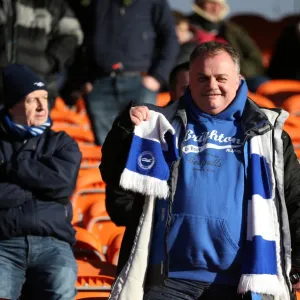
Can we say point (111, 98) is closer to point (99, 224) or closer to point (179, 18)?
point (99, 224)

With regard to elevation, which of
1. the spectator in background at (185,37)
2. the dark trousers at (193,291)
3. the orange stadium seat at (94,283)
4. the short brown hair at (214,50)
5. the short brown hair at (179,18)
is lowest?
the orange stadium seat at (94,283)

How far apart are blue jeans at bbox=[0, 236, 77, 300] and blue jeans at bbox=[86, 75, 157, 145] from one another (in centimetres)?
264

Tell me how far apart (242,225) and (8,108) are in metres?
1.61

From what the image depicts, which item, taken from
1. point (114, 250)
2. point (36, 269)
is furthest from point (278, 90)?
point (36, 269)

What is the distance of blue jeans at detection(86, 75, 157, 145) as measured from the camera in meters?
7.19

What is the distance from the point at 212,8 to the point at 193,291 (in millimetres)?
5163

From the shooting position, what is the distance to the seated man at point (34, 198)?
4441 millimetres

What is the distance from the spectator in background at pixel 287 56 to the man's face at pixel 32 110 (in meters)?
4.58

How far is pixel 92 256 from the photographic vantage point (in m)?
5.17

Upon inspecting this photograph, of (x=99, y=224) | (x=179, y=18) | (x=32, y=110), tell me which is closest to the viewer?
(x=32, y=110)

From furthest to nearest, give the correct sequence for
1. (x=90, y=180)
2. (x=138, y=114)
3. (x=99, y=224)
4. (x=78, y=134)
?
1. (x=78, y=134)
2. (x=90, y=180)
3. (x=99, y=224)
4. (x=138, y=114)

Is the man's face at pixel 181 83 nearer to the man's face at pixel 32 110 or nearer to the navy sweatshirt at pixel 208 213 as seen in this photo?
the man's face at pixel 32 110

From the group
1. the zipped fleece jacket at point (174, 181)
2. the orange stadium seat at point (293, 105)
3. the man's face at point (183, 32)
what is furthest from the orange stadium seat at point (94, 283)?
the man's face at point (183, 32)

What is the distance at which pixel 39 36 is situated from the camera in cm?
720
